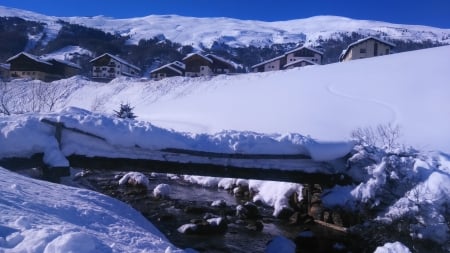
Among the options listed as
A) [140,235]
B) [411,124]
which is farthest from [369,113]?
[140,235]

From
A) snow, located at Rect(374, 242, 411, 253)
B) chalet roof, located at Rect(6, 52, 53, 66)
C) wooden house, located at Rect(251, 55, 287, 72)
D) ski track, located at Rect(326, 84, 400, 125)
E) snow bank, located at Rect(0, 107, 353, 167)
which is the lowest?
snow, located at Rect(374, 242, 411, 253)

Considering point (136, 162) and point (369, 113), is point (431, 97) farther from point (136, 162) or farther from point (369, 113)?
point (136, 162)

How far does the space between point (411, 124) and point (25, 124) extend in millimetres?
17257

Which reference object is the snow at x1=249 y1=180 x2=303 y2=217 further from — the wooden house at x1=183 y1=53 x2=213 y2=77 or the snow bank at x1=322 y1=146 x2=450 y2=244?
the wooden house at x1=183 y1=53 x2=213 y2=77

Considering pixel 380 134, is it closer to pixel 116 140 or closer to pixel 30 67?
pixel 116 140

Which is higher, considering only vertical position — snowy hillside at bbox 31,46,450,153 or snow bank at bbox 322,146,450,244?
snowy hillside at bbox 31,46,450,153

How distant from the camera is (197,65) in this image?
197ft

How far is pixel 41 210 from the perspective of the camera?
5.25 metres

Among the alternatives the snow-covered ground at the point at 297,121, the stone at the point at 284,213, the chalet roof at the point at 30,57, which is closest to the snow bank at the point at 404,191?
the snow-covered ground at the point at 297,121

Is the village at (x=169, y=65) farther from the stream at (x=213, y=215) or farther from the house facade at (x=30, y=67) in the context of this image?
the stream at (x=213, y=215)

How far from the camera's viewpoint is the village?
54094 mm

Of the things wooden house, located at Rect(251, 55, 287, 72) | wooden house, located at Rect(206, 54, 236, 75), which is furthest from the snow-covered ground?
wooden house, located at Rect(251, 55, 287, 72)

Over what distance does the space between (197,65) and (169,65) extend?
4.49 meters

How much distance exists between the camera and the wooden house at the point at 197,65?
195 feet
